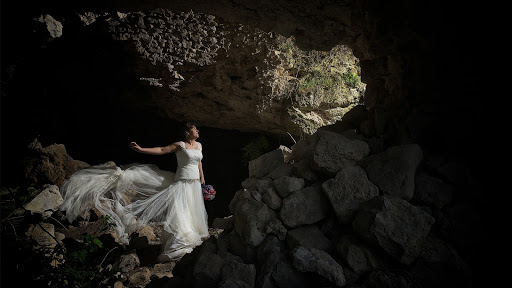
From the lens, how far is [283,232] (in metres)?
2.00

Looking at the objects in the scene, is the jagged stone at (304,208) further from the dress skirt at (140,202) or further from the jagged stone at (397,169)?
the dress skirt at (140,202)

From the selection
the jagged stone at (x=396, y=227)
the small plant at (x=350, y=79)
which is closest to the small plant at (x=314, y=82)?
the small plant at (x=350, y=79)

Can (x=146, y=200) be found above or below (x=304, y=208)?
below

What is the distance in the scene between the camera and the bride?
3.69 meters

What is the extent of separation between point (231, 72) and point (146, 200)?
2.80m

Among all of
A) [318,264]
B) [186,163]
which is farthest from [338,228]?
[186,163]

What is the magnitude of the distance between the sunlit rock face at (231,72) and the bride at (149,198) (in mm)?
1247

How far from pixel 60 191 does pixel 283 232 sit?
12.9 ft

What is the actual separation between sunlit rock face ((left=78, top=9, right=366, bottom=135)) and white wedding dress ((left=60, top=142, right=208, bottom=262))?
147cm

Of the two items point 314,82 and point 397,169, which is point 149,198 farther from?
point 314,82

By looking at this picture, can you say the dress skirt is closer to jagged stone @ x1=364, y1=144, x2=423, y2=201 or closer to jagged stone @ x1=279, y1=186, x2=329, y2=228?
jagged stone @ x1=279, y1=186, x2=329, y2=228

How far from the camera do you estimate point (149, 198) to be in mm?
3910

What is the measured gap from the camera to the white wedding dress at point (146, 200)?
369 cm

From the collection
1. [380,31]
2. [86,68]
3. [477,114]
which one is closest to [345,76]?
[380,31]
